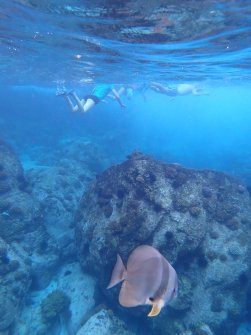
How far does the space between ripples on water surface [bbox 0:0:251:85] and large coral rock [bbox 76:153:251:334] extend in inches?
250

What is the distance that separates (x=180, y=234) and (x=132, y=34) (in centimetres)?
1064

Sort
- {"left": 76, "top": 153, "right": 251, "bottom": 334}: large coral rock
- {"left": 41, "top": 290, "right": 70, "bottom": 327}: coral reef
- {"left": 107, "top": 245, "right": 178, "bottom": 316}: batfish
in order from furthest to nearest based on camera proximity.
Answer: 1. {"left": 41, "top": 290, "right": 70, "bottom": 327}: coral reef
2. {"left": 76, "top": 153, "right": 251, "bottom": 334}: large coral rock
3. {"left": 107, "top": 245, "right": 178, "bottom": 316}: batfish

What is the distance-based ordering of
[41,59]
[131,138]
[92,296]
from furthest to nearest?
[131,138] < [41,59] < [92,296]

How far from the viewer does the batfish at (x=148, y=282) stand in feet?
13.8

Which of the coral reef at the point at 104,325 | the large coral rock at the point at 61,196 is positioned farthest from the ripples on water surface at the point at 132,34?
the coral reef at the point at 104,325

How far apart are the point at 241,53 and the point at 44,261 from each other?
17.4 meters

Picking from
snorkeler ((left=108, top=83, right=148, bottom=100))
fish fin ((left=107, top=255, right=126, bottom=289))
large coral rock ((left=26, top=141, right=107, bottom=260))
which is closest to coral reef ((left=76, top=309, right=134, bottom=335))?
large coral rock ((left=26, top=141, right=107, bottom=260))

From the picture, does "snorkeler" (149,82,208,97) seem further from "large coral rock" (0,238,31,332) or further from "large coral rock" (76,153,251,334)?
"large coral rock" (0,238,31,332)

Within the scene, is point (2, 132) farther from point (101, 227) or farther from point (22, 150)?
point (101, 227)

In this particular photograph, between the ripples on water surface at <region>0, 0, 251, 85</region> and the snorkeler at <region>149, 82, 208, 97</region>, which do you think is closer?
the ripples on water surface at <region>0, 0, 251, 85</region>

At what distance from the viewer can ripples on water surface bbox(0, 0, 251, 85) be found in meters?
11.5

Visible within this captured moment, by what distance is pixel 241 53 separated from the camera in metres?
18.3

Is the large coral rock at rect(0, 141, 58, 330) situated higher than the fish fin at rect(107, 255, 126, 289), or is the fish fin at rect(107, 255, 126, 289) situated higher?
the fish fin at rect(107, 255, 126, 289)

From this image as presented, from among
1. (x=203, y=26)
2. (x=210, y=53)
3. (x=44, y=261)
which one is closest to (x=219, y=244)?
(x=44, y=261)
